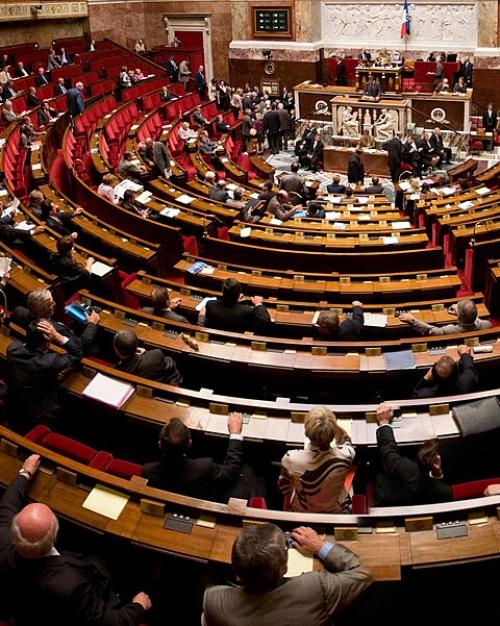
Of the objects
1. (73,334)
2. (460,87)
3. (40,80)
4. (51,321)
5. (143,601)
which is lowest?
(143,601)

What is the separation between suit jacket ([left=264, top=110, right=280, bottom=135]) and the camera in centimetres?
1480

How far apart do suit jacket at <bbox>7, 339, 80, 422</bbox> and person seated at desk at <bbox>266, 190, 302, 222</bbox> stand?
4.96 m

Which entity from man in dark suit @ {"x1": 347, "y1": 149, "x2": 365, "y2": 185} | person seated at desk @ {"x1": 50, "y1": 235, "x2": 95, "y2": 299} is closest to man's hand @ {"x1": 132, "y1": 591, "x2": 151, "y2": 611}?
person seated at desk @ {"x1": 50, "y1": 235, "x2": 95, "y2": 299}

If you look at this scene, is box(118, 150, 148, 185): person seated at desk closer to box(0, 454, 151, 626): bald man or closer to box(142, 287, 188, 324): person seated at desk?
box(142, 287, 188, 324): person seated at desk

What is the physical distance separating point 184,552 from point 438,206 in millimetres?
6843

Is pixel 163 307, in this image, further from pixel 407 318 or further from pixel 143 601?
pixel 143 601

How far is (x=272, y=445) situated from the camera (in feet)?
12.0

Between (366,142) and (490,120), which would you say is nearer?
(366,142)

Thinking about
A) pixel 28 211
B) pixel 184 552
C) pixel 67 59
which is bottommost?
pixel 184 552

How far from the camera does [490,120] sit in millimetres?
14688

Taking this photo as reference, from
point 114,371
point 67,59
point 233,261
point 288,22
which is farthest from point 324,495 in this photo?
point 288,22

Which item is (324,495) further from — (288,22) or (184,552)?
(288,22)

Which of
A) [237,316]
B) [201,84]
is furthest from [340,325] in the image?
[201,84]

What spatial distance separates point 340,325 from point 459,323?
2.79 feet
